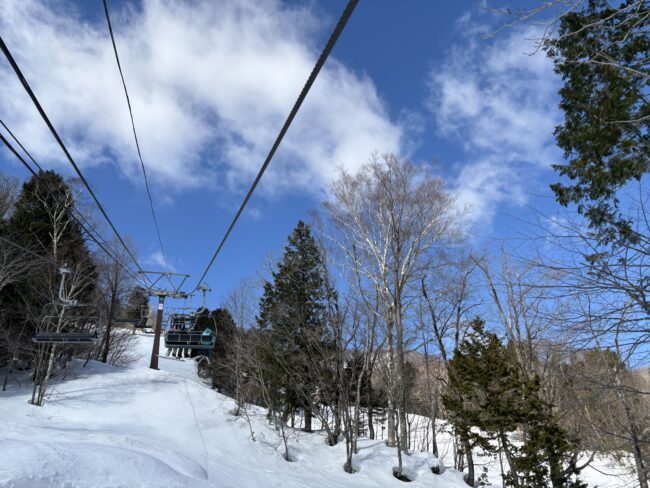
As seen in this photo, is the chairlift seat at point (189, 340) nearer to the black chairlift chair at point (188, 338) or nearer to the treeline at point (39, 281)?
the black chairlift chair at point (188, 338)

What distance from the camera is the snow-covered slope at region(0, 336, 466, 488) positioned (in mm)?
8781

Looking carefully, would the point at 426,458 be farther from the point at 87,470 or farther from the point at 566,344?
the point at 566,344

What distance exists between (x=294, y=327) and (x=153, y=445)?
29.4 ft

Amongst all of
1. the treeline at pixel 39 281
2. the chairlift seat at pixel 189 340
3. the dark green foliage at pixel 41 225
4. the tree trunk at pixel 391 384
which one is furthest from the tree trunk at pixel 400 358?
the dark green foliage at pixel 41 225

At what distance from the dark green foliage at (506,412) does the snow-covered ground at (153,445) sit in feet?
10.7

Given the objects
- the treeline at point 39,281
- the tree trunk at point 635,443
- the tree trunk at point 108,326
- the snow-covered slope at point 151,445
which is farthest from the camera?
the tree trunk at point 108,326

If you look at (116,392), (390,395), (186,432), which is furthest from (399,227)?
(116,392)

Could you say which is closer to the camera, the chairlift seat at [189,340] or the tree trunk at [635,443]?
the tree trunk at [635,443]

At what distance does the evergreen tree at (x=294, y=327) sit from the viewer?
64.2 ft

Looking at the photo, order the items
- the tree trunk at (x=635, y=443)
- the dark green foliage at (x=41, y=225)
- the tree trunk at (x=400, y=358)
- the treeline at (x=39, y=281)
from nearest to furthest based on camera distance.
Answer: the tree trunk at (x=635, y=443) < the tree trunk at (x=400, y=358) < the treeline at (x=39, y=281) < the dark green foliage at (x=41, y=225)

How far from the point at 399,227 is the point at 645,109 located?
1316 centimetres

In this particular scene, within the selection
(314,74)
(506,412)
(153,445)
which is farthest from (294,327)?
(314,74)

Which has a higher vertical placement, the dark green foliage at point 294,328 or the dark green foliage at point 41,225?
the dark green foliage at point 41,225

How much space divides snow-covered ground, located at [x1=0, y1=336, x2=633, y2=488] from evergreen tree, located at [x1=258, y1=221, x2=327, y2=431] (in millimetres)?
2098
